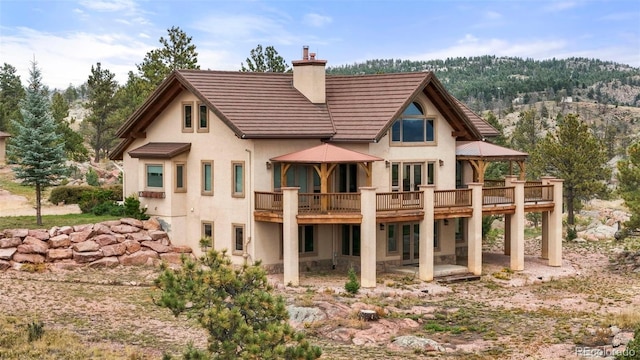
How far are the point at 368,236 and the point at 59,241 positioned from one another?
37.0 ft

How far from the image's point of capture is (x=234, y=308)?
14.4 m

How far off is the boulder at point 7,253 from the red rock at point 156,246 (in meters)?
4.76

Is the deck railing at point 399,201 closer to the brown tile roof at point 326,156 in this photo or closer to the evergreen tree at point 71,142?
the brown tile roof at point 326,156

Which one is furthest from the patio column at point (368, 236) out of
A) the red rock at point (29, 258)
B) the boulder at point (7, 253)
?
the boulder at point (7, 253)

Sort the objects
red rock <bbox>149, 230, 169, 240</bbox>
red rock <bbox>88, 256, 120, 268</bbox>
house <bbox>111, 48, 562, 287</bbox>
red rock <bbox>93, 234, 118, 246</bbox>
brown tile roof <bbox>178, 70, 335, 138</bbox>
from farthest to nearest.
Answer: red rock <bbox>149, 230, 169, 240</bbox>, red rock <bbox>93, 234, 118, 246</bbox>, brown tile roof <bbox>178, 70, 335, 138</bbox>, red rock <bbox>88, 256, 120, 268</bbox>, house <bbox>111, 48, 562, 287</bbox>

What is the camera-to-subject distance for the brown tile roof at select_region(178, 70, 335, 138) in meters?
29.4

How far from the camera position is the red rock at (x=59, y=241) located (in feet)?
95.2

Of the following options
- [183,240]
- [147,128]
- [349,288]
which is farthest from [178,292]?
[147,128]

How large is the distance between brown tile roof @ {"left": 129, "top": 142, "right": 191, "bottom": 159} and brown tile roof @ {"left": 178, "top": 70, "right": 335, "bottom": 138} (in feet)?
8.80

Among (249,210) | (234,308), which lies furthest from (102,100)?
(234,308)

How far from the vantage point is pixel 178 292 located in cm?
1469

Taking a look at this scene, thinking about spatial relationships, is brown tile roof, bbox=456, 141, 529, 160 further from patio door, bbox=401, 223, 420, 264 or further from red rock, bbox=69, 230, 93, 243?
red rock, bbox=69, 230, 93, 243

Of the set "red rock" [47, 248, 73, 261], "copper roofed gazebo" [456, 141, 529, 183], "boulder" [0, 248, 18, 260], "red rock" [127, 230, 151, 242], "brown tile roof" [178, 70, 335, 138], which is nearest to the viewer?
"boulder" [0, 248, 18, 260]

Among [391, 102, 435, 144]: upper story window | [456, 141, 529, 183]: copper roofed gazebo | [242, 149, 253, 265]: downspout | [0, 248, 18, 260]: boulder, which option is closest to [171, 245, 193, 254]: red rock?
[242, 149, 253, 265]: downspout
